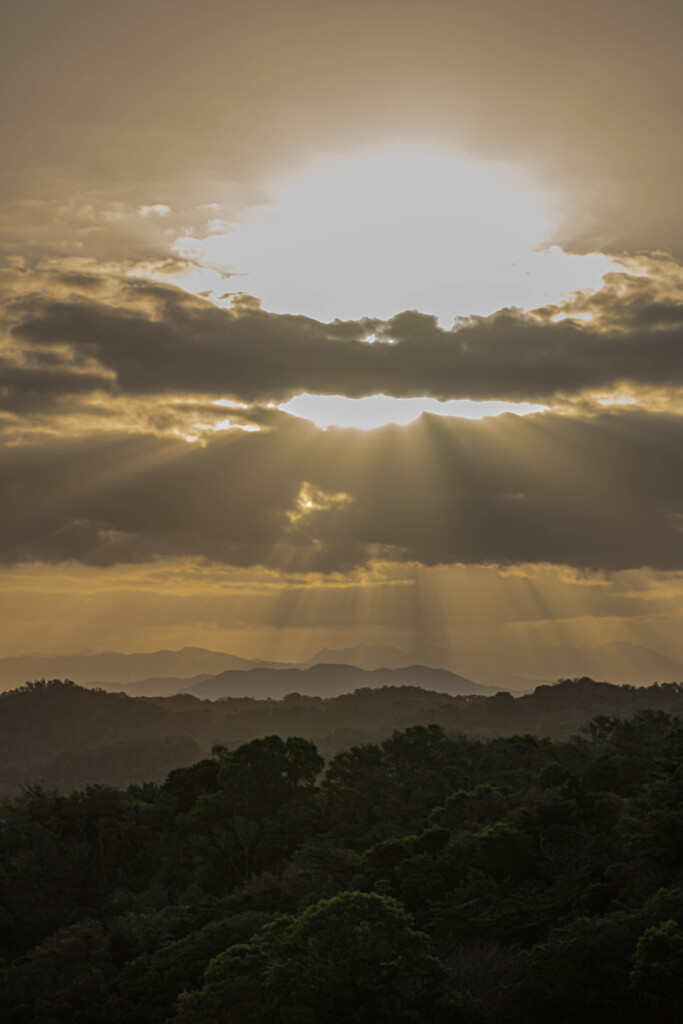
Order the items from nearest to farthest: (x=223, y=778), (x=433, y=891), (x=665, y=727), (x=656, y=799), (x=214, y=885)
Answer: (x=433, y=891), (x=656, y=799), (x=214, y=885), (x=223, y=778), (x=665, y=727)

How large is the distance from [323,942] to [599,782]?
Answer: 132 ft

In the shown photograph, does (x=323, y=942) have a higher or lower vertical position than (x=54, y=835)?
higher

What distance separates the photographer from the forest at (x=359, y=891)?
32562 mm

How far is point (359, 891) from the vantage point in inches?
1553

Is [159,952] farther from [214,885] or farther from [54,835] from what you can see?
[54,835]

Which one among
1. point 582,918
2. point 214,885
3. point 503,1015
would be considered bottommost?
point 214,885

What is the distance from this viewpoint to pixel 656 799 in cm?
5053

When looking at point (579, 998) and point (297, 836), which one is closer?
point (579, 998)

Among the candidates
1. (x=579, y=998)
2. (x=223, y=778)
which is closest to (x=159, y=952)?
(x=579, y=998)

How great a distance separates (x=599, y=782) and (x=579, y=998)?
35.6 meters

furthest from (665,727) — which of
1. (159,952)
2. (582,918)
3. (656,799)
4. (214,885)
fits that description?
(159,952)

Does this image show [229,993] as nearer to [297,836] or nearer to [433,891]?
[433,891]

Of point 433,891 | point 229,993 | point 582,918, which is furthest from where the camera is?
point 433,891

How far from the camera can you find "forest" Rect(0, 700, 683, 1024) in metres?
32.6
